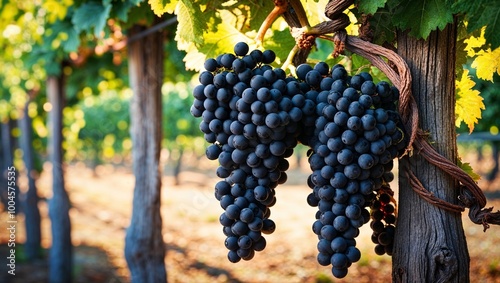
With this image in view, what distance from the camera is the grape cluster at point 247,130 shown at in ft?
4.12

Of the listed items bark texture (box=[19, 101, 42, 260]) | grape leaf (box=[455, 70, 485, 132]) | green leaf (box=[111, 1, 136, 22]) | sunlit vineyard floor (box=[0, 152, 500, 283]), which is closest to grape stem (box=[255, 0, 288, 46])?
grape leaf (box=[455, 70, 485, 132])

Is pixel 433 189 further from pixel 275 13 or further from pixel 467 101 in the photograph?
pixel 275 13

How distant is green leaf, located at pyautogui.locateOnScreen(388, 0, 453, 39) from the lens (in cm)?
129

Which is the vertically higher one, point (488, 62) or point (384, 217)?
point (488, 62)

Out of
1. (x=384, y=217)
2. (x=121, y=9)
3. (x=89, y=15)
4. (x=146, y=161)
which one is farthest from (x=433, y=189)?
(x=146, y=161)

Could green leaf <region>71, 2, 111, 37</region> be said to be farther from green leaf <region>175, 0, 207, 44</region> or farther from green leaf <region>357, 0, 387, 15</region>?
green leaf <region>357, 0, 387, 15</region>

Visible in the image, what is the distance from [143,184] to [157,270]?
30.9 inches

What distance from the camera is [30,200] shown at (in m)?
9.45

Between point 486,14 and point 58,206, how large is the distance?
687 centimetres

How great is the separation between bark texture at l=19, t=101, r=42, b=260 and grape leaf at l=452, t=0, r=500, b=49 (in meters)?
9.11

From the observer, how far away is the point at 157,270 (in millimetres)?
4648

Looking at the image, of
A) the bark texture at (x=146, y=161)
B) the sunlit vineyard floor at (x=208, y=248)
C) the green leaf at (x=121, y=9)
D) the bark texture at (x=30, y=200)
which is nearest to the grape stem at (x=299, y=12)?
the green leaf at (x=121, y=9)

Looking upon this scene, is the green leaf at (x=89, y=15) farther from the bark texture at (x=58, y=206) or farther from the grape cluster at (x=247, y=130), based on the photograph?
the bark texture at (x=58, y=206)

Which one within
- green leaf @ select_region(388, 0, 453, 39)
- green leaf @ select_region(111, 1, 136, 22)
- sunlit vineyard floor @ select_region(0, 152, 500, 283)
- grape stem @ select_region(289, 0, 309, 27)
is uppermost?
green leaf @ select_region(111, 1, 136, 22)
